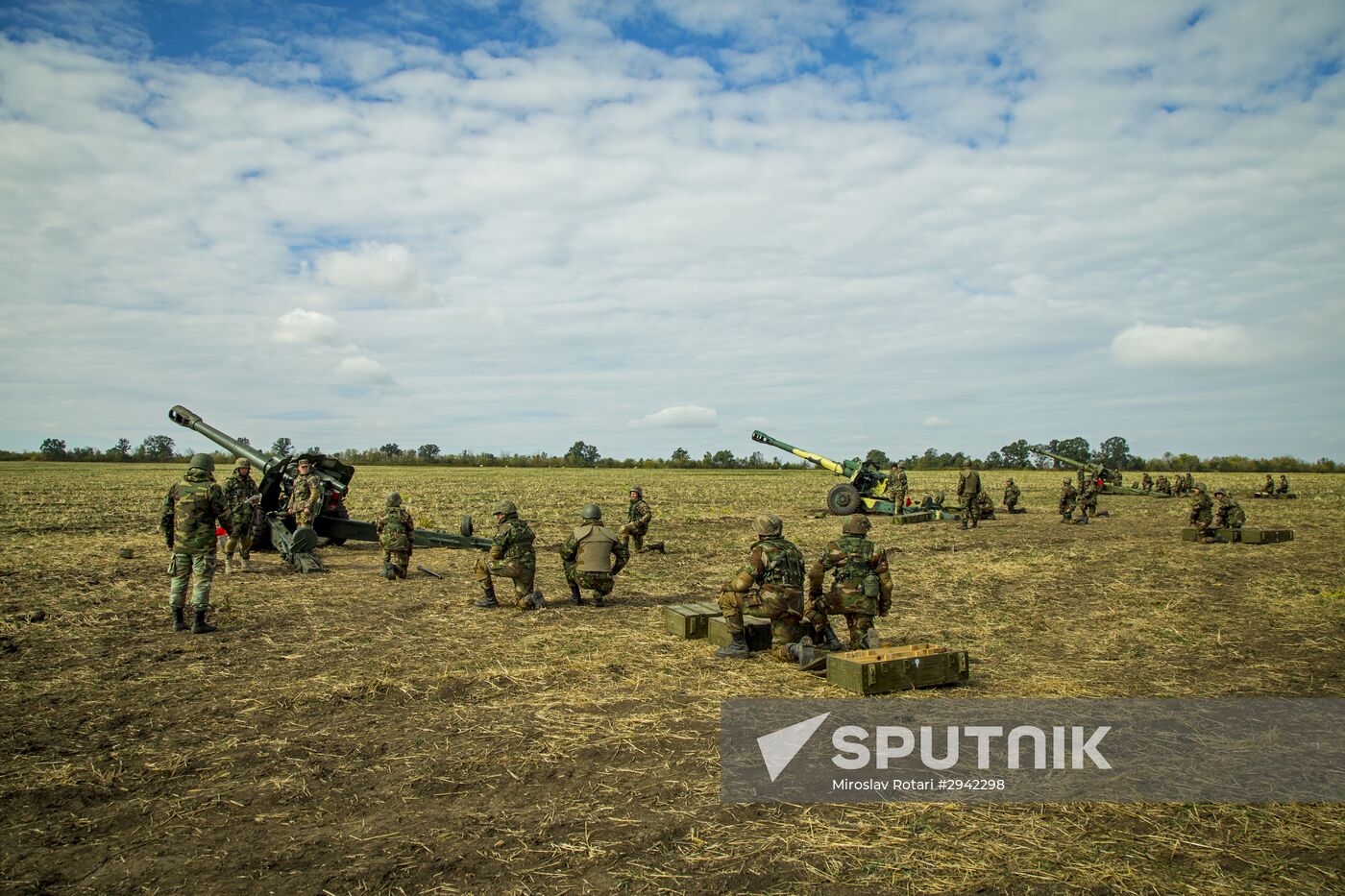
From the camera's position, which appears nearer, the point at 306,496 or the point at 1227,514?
the point at 306,496

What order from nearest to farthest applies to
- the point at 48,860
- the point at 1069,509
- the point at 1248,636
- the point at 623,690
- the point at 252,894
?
the point at 252,894 → the point at 48,860 → the point at 623,690 → the point at 1248,636 → the point at 1069,509

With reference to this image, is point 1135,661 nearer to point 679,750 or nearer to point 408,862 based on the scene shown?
point 679,750

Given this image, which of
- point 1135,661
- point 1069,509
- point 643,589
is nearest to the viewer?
point 1135,661

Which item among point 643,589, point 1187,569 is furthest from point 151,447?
point 1187,569

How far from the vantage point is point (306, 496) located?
13.0 meters

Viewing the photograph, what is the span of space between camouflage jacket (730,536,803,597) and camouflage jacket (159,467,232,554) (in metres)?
5.85

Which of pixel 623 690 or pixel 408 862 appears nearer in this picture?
pixel 408 862

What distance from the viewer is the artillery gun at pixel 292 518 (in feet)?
42.4

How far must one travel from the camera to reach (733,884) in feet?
12.9

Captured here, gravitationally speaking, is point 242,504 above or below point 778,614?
above

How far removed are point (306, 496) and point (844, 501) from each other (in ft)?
51.9

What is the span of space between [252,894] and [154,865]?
0.67 metres

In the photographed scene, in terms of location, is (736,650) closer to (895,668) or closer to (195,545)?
Answer: (895,668)

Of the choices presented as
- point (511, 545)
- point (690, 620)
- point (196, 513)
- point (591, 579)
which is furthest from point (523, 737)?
point (196, 513)
